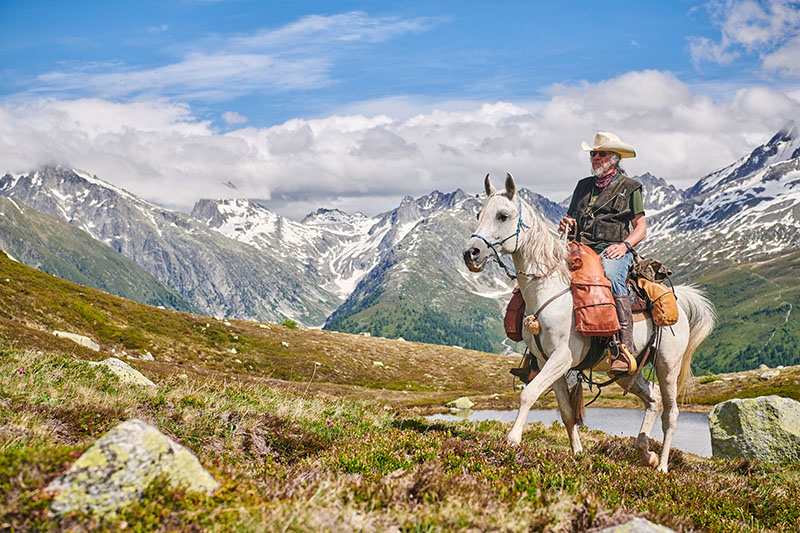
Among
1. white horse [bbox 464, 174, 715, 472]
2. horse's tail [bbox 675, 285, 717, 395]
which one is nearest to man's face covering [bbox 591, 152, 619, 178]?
white horse [bbox 464, 174, 715, 472]

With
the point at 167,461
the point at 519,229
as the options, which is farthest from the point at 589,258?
the point at 167,461

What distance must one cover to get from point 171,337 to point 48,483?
6339 centimetres

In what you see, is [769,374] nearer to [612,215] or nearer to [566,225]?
[612,215]

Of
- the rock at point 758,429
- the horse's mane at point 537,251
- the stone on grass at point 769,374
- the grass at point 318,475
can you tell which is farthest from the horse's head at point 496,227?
the stone on grass at point 769,374

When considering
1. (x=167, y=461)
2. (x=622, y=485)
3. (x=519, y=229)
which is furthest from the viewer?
(x=519, y=229)

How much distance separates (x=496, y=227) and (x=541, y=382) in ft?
10.2

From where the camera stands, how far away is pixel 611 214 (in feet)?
48.0

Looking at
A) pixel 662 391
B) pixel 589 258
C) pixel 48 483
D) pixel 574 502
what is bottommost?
pixel 662 391

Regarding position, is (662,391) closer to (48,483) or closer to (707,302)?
(707,302)

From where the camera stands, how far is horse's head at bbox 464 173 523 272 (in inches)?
482

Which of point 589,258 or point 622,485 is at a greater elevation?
point 589,258

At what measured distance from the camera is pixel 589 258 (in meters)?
13.6

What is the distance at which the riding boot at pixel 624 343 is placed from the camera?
13.5 meters

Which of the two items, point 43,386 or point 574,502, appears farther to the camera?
point 43,386
